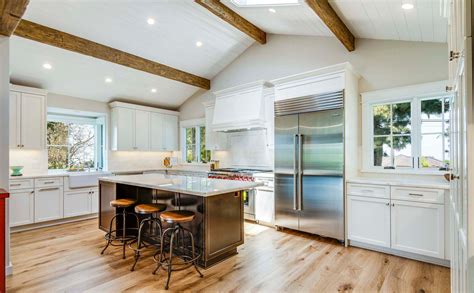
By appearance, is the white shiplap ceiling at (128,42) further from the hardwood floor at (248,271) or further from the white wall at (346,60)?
the hardwood floor at (248,271)

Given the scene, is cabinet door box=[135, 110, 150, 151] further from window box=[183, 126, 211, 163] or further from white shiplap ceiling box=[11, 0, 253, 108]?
window box=[183, 126, 211, 163]

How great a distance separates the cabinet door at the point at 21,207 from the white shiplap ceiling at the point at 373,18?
453cm

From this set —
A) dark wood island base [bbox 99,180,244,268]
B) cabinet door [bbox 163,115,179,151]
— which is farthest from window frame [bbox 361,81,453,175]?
cabinet door [bbox 163,115,179,151]

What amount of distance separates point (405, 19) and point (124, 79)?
494 centimetres

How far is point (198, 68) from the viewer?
19.4ft

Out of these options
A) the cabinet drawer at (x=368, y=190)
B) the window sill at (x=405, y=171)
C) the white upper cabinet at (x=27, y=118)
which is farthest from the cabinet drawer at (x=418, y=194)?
the white upper cabinet at (x=27, y=118)

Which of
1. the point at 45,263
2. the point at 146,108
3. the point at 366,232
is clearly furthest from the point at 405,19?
the point at 146,108

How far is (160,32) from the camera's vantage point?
448 cm

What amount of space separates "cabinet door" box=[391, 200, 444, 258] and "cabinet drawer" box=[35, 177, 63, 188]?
5389mm

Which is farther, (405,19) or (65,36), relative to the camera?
(65,36)

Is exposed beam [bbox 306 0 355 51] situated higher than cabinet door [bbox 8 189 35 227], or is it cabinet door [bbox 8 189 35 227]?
exposed beam [bbox 306 0 355 51]

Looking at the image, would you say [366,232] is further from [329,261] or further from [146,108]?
[146,108]

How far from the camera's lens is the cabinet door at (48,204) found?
4.49 metres

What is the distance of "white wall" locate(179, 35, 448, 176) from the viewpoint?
3471 millimetres
